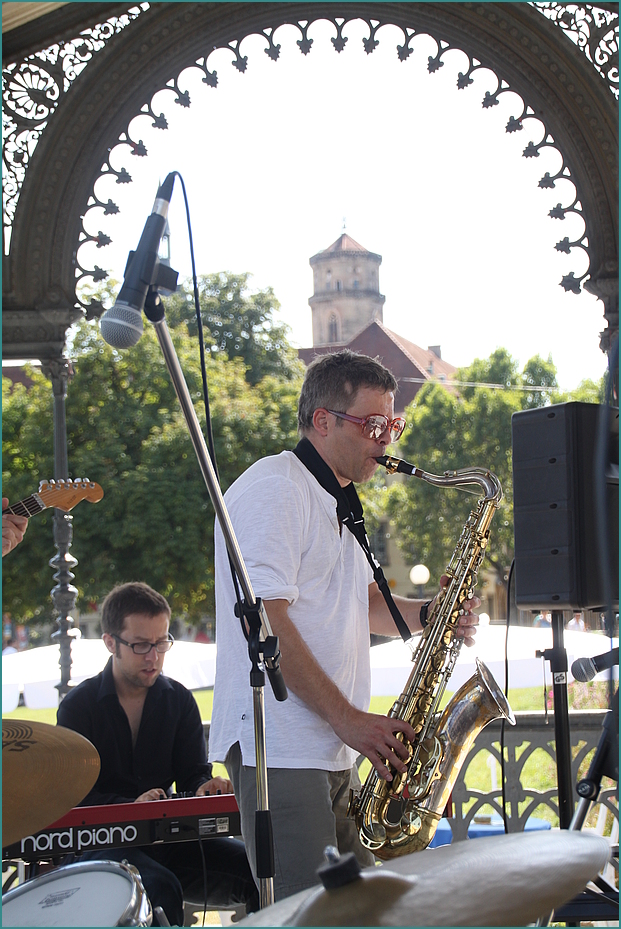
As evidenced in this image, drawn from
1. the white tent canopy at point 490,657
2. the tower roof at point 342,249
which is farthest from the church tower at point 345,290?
the white tent canopy at point 490,657

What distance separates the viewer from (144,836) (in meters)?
2.98

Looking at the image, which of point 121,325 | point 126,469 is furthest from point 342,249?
point 121,325

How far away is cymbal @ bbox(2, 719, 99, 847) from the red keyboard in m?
0.80

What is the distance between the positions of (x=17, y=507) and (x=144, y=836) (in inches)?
53.1

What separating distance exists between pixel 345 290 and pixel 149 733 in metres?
49.1

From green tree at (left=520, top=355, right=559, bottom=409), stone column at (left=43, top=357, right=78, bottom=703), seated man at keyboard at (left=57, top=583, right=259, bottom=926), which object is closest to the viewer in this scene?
seated man at keyboard at (left=57, top=583, right=259, bottom=926)

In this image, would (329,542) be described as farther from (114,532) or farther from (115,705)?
(114,532)

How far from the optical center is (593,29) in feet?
16.6

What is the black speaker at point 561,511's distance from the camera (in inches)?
100

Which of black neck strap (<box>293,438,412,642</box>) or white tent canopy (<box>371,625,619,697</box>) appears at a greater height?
black neck strap (<box>293,438,412,642</box>)

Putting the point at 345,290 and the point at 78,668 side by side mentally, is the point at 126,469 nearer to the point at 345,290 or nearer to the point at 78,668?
the point at 78,668

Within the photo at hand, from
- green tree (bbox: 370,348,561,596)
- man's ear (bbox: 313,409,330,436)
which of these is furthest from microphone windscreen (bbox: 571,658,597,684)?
green tree (bbox: 370,348,561,596)

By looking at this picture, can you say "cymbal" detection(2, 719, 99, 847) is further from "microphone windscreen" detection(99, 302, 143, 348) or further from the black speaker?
the black speaker

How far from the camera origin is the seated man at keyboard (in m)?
3.38
